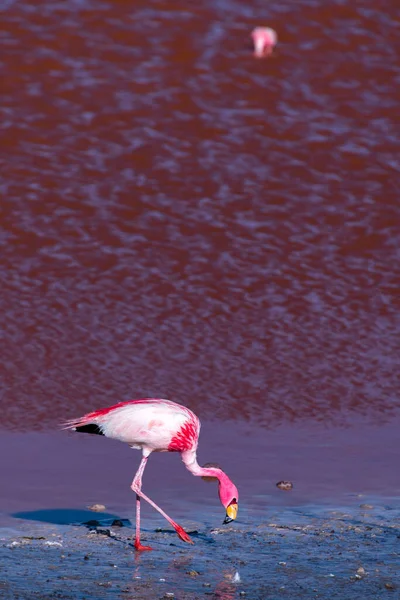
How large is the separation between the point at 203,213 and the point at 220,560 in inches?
270

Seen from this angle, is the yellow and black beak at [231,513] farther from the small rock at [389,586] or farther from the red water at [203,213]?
the red water at [203,213]

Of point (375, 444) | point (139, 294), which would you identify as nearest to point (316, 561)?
point (375, 444)

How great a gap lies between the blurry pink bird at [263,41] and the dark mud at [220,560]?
858 cm

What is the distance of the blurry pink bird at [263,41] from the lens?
16484mm

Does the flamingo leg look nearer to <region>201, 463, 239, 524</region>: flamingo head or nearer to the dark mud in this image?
the dark mud

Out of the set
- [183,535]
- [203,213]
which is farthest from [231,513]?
[203,213]

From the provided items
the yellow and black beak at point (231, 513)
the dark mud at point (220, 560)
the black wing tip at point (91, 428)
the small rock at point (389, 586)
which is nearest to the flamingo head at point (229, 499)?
the yellow and black beak at point (231, 513)

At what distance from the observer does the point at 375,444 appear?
10.9 meters

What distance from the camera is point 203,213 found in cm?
1449

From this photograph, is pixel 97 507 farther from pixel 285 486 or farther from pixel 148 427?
pixel 285 486

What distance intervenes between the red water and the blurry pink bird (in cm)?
13

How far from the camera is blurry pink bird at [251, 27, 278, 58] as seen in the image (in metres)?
16.5

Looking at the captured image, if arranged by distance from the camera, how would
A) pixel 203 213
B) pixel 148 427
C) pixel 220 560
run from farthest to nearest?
pixel 203 213 → pixel 148 427 → pixel 220 560

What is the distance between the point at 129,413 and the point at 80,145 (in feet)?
22.4
